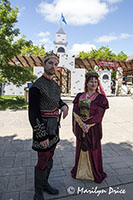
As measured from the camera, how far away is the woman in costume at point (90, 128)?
2.30m

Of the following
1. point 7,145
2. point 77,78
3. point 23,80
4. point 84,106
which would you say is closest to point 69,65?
point 77,78

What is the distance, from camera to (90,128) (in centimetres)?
231

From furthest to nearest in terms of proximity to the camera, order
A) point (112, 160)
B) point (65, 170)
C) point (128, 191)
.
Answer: point (112, 160) → point (65, 170) → point (128, 191)

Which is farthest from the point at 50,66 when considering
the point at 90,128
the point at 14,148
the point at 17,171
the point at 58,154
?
the point at 14,148

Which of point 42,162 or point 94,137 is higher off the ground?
point 94,137

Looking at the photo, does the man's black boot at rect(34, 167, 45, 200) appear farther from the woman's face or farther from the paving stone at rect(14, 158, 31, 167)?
the woman's face

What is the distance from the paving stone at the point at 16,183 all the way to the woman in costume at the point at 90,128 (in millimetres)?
903

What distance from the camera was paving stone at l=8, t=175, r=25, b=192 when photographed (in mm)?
→ 2310

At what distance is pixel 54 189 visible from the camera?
2238mm

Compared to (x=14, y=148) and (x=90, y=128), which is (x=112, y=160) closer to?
(x=90, y=128)

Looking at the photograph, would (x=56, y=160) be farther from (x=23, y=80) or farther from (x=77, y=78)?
(x=77, y=78)

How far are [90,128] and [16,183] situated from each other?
1.58m

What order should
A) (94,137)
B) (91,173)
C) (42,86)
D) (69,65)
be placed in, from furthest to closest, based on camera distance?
(69,65)
(91,173)
(94,137)
(42,86)

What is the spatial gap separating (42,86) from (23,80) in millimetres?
7968
